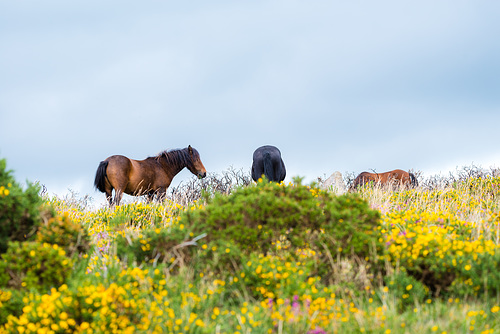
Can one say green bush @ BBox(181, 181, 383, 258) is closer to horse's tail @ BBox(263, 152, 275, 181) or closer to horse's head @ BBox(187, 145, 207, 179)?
horse's tail @ BBox(263, 152, 275, 181)

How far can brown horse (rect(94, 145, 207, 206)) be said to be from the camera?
49.9ft

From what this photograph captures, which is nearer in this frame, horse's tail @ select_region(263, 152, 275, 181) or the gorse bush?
the gorse bush

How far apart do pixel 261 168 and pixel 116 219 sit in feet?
15.6

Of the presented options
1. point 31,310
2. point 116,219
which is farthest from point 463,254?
point 116,219

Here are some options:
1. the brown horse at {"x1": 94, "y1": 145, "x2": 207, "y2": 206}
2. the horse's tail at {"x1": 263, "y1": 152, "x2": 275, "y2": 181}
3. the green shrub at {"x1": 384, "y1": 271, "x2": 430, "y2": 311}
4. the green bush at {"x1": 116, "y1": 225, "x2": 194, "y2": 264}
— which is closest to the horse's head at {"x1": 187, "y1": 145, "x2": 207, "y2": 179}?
the brown horse at {"x1": 94, "y1": 145, "x2": 207, "y2": 206}

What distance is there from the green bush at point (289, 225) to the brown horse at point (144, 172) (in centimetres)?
985

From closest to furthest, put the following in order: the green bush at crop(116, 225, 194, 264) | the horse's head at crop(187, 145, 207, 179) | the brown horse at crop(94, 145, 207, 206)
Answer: the green bush at crop(116, 225, 194, 264)
the brown horse at crop(94, 145, 207, 206)
the horse's head at crop(187, 145, 207, 179)

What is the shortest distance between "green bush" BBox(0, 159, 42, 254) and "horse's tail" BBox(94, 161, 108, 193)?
9953mm

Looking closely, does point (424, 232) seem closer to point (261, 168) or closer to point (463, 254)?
point (463, 254)

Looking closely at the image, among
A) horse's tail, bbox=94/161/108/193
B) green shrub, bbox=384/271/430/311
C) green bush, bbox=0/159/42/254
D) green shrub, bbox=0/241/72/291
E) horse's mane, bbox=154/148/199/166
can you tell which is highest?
horse's mane, bbox=154/148/199/166

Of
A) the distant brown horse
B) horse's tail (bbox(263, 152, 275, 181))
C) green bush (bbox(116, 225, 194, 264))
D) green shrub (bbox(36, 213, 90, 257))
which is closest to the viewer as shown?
green shrub (bbox(36, 213, 90, 257))

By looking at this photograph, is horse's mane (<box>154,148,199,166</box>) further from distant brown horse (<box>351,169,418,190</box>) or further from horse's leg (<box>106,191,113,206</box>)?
distant brown horse (<box>351,169,418,190</box>)

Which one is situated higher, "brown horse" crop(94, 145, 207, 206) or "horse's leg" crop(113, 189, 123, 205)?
"brown horse" crop(94, 145, 207, 206)

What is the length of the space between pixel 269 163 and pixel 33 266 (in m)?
8.77
